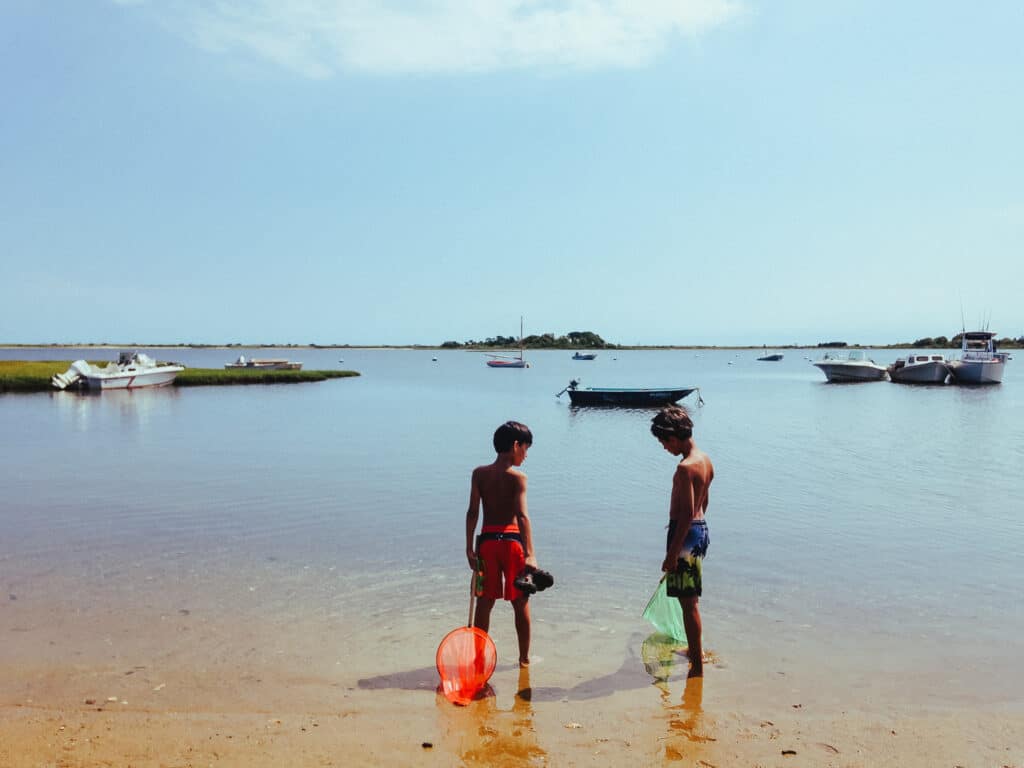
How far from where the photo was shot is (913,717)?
5.78 meters

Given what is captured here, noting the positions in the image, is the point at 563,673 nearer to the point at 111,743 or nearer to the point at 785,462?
the point at 111,743

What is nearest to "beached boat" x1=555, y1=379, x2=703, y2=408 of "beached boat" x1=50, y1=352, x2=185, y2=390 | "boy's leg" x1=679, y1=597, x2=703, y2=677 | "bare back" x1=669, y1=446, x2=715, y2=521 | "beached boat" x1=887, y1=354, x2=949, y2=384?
"beached boat" x1=50, y1=352, x2=185, y2=390

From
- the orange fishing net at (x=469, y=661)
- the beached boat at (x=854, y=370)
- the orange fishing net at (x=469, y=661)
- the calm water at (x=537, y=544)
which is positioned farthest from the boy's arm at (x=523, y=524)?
the beached boat at (x=854, y=370)

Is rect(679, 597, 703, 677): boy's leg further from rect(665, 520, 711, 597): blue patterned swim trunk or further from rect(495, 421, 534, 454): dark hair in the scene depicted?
rect(495, 421, 534, 454): dark hair

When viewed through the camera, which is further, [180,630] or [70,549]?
[70,549]

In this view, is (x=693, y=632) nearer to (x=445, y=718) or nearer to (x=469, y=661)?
(x=469, y=661)

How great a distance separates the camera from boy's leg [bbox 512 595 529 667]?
628cm

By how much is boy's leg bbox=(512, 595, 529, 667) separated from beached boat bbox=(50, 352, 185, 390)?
5245 centimetres

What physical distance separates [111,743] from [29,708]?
1.10m

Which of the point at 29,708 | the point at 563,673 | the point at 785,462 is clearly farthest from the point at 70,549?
the point at 785,462

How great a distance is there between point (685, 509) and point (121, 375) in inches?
2141

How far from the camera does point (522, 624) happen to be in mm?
6496

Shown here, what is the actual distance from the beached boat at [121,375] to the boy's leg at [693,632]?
5332 centimetres

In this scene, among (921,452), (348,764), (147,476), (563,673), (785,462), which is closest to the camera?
(348,764)
